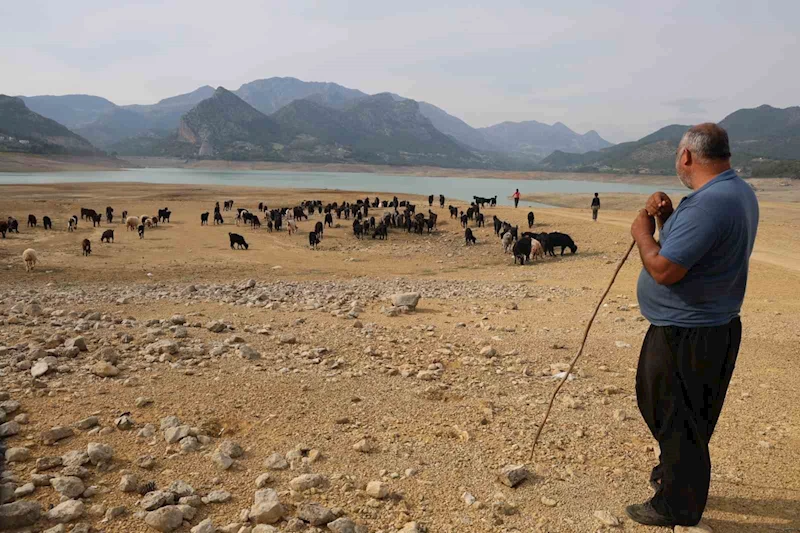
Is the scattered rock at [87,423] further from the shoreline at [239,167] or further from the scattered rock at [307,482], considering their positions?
the shoreline at [239,167]

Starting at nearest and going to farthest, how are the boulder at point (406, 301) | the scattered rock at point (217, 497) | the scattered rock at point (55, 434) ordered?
the scattered rock at point (217, 497)
the scattered rock at point (55, 434)
the boulder at point (406, 301)

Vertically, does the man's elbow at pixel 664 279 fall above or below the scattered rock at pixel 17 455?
above

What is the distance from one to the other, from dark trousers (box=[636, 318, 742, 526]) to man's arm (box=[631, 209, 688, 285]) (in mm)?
362

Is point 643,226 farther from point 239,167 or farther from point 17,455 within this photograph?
point 239,167

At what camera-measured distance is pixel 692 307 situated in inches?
113

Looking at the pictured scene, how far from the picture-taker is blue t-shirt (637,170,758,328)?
2688 millimetres

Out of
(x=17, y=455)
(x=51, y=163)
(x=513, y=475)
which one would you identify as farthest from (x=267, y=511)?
(x=51, y=163)

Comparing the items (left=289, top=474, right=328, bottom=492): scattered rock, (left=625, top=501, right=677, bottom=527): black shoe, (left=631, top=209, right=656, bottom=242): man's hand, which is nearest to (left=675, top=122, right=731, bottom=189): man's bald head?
(left=631, top=209, right=656, bottom=242): man's hand

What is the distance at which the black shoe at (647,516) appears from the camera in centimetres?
315

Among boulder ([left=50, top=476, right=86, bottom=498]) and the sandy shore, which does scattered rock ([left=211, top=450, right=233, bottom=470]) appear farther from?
the sandy shore

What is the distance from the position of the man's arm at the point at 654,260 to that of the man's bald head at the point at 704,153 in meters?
0.34

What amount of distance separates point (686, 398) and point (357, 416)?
2728 mm

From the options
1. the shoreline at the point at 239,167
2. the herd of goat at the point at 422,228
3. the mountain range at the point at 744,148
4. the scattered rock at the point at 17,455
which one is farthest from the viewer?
the mountain range at the point at 744,148

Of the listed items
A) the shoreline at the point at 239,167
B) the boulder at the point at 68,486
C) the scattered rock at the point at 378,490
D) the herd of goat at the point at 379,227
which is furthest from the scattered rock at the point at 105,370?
the shoreline at the point at 239,167
